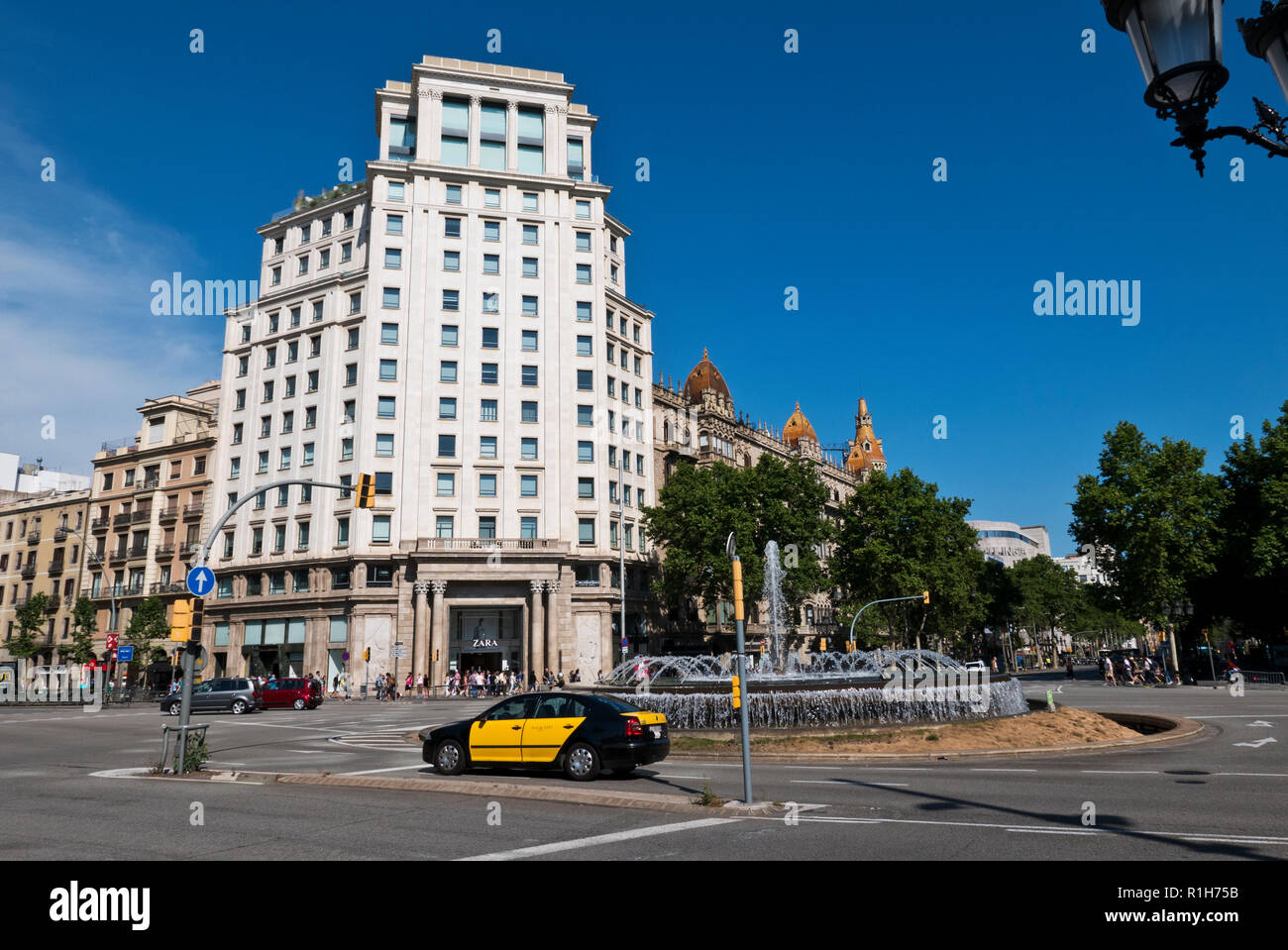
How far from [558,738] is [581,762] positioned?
56 cm

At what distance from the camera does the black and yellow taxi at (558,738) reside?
13.6 metres

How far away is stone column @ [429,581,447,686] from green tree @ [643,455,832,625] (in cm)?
1566

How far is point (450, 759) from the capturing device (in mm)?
14945

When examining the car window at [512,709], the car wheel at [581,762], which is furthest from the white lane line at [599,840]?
the car window at [512,709]

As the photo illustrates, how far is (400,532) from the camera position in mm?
55500

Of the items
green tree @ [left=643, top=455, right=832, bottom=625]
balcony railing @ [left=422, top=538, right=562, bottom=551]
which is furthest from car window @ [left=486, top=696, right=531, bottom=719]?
green tree @ [left=643, top=455, right=832, bottom=625]

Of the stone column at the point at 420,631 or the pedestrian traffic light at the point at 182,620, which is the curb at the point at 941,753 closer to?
the pedestrian traffic light at the point at 182,620

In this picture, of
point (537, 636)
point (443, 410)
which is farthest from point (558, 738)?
point (443, 410)

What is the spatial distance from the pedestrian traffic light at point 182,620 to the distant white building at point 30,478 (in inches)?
3335

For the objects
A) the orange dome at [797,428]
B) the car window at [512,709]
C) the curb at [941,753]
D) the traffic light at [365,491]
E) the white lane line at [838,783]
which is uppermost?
the orange dome at [797,428]

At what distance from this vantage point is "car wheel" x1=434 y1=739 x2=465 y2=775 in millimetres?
14883
